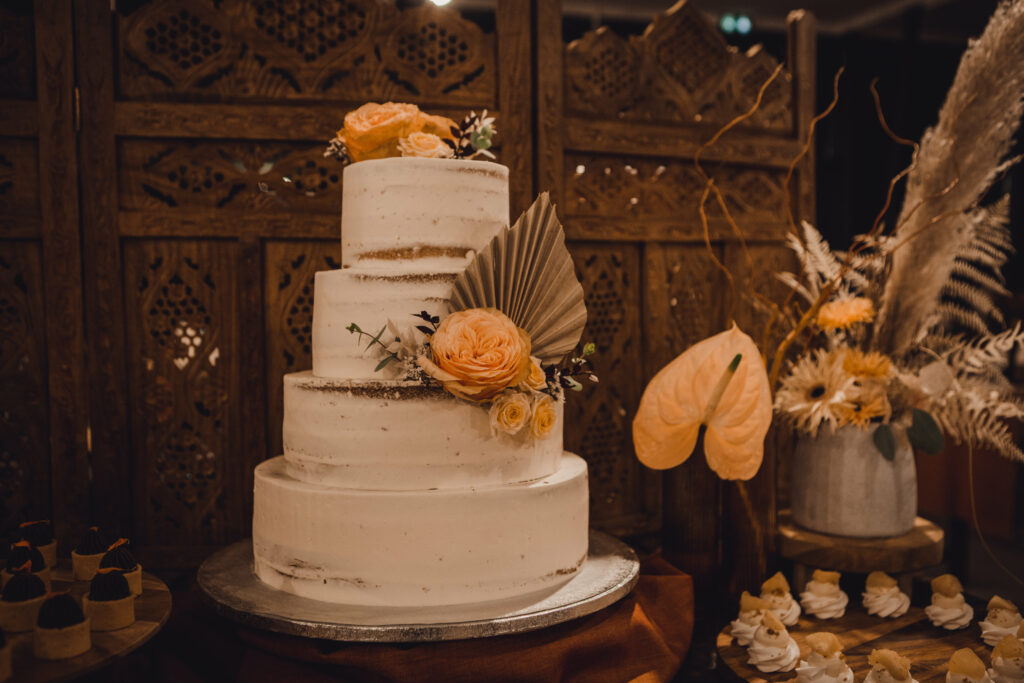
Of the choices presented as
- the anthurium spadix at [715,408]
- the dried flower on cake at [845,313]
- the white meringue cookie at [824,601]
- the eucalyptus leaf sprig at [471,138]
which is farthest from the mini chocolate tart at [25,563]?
the dried flower on cake at [845,313]

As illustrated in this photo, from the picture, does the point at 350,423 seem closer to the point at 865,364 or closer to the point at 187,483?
the point at 187,483

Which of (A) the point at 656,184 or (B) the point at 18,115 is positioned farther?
(A) the point at 656,184

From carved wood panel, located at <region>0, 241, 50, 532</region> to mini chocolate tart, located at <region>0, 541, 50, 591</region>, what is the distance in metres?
0.67

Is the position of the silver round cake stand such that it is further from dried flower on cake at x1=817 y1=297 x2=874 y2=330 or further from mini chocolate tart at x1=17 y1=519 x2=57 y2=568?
dried flower on cake at x1=817 y1=297 x2=874 y2=330

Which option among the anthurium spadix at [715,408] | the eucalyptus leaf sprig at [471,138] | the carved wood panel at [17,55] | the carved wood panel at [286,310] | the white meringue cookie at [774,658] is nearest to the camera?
the white meringue cookie at [774,658]

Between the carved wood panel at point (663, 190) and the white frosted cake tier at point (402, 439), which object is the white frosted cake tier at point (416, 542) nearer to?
the white frosted cake tier at point (402, 439)

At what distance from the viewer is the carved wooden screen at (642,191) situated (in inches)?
105

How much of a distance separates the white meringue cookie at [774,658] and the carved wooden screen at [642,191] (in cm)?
88

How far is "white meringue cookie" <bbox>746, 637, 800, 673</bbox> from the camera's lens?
1889mm

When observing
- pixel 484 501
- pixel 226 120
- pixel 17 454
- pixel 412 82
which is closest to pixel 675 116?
pixel 412 82

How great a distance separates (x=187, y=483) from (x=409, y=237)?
48.1 inches

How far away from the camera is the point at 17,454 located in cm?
239

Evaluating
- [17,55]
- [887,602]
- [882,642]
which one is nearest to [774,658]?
[882,642]

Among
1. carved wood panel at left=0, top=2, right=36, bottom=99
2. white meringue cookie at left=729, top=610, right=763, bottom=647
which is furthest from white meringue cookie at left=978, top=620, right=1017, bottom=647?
carved wood panel at left=0, top=2, right=36, bottom=99
